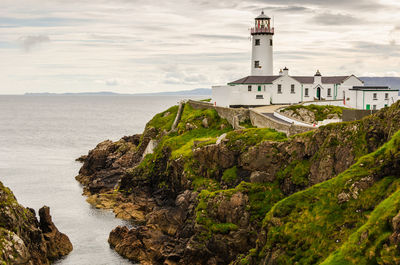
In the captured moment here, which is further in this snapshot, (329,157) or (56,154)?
(56,154)

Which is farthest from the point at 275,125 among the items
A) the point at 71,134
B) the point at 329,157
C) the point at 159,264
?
the point at 71,134

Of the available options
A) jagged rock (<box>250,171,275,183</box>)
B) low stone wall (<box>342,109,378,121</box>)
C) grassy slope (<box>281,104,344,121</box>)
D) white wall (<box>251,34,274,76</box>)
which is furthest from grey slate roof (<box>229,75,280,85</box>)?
low stone wall (<box>342,109,378,121</box>)

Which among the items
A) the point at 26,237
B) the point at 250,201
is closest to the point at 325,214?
the point at 250,201

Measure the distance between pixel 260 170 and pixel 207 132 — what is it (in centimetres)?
2109

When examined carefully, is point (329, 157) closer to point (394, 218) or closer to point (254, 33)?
point (394, 218)

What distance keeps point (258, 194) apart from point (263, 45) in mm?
46206

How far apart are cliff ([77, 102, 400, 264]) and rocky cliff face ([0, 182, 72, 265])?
525 centimetres

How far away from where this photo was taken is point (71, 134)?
141375 millimetres

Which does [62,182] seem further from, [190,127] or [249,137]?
[249,137]

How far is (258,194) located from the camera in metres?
43.9

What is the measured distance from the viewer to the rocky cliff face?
37562mm

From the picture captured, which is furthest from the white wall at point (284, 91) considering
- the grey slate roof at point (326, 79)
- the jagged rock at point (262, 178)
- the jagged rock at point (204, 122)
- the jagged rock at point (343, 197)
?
the jagged rock at point (343, 197)

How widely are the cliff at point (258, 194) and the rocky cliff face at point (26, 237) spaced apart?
5252 mm

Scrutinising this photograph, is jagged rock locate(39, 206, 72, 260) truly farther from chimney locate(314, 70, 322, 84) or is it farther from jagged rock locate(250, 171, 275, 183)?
chimney locate(314, 70, 322, 84)
